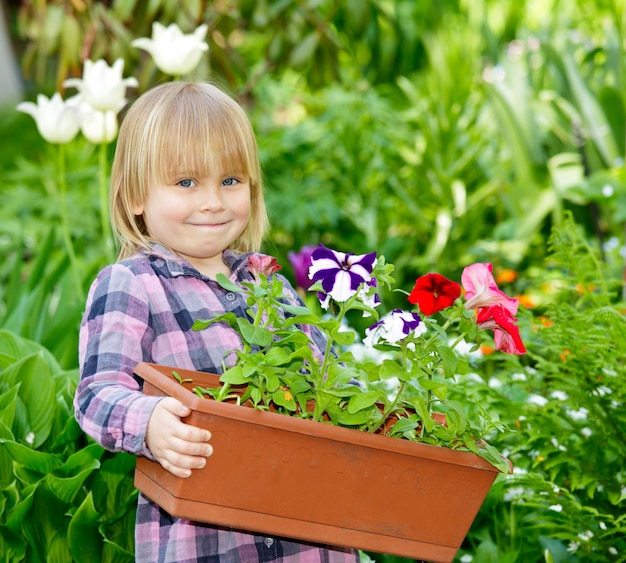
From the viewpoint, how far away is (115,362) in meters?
1.52

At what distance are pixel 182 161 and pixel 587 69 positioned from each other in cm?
448

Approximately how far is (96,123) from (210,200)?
5.03 feet

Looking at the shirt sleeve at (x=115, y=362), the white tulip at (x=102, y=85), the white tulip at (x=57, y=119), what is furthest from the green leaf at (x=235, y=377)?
the white tulip at (x=57, y=119)

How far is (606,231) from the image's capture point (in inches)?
184

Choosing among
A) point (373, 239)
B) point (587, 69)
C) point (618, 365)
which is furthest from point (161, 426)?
point (587, 69)

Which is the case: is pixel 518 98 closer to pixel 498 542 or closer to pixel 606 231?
pixel 606 231

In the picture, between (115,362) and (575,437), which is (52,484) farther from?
(575,437)

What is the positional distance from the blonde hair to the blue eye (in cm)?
3

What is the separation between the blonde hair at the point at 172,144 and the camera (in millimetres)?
1622

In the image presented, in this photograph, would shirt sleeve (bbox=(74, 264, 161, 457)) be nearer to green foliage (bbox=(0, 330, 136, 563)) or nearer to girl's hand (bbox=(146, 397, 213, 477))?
girl's hand (bbox=(146, 397, 213, 477))

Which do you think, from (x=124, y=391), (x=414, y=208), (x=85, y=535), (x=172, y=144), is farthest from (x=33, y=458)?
(x=414, y=208)

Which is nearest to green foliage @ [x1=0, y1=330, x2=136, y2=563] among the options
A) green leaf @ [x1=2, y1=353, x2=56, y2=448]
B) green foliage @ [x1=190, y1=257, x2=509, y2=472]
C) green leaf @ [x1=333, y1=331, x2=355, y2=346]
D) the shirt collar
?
green leaf @ [x1=2, y1=353, x2=56, y2=448]

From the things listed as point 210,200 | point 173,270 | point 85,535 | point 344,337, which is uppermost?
point 210,200

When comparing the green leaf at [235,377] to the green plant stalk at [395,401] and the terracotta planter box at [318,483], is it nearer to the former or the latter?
the terracotta planter box at [318,483]
